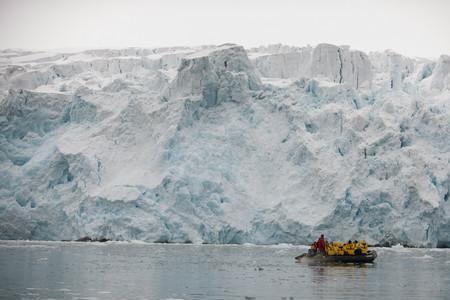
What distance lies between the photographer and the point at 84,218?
44.5 m

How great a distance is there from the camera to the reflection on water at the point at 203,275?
2066cm

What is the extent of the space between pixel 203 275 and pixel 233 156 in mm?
22853

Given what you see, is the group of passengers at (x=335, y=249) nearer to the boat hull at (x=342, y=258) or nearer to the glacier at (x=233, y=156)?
the boat hull at (x=342, y=258)

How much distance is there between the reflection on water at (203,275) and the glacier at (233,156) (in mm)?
5269

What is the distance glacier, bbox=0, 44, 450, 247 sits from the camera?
43844mm

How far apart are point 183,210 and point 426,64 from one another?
21.4 m

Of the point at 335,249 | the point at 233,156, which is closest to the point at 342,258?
the point at 335,249

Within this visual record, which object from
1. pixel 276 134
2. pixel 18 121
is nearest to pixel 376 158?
pixel 276 134

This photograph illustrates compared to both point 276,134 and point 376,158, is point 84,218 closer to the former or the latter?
point 276,134

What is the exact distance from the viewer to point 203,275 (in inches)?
1016

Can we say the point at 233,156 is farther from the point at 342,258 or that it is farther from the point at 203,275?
the point at 203,275

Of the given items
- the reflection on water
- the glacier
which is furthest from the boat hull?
the glacier

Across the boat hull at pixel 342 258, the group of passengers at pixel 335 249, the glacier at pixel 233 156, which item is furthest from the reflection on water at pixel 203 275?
the glacier at pixel 233 156

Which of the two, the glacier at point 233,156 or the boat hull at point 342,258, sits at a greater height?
the glacier at point 233,156
